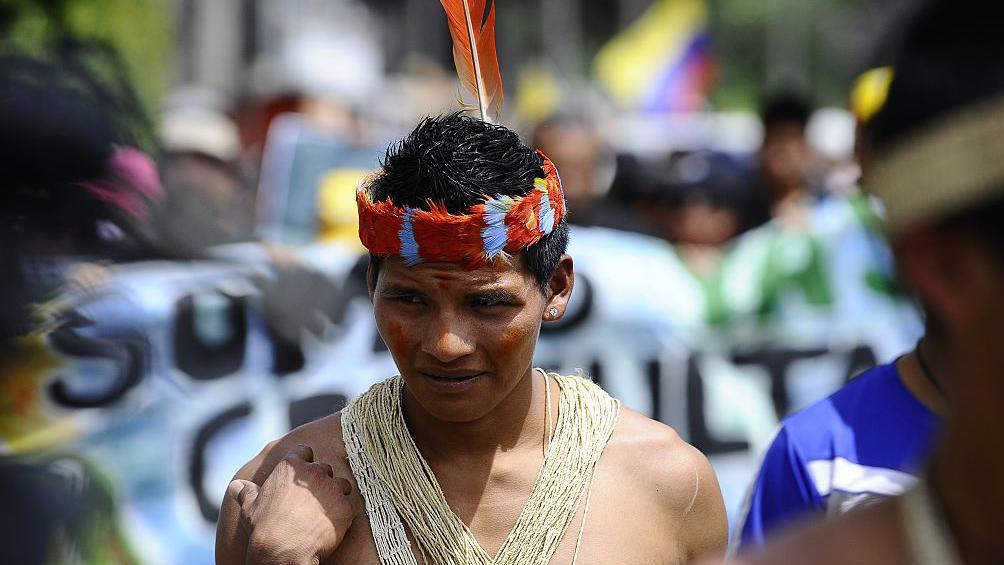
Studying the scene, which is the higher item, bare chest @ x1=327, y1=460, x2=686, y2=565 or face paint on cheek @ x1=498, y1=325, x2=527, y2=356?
face paint on cheek @ x1=498, y1=325, x2=527, y2=356

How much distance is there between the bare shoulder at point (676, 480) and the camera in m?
2.90

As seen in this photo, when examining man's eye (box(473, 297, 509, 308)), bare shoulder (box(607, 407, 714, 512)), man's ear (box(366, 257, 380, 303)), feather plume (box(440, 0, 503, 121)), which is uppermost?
feather plume (box(440, 0, 503, 121))

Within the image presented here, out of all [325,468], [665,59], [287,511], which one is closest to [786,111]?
[325,468]

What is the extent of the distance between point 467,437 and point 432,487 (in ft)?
0.53

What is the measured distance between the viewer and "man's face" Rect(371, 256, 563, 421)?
2654mm

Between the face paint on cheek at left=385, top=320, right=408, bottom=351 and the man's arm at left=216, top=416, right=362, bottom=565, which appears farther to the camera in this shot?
the face paint on cheek at left=385, top=320, right=408, bottom=351

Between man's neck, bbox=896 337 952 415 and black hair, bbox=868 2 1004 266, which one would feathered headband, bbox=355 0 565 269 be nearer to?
man's neck, bbox=896 337 952 415

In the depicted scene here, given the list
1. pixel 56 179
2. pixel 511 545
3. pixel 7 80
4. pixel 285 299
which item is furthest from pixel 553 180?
pixel 285 299

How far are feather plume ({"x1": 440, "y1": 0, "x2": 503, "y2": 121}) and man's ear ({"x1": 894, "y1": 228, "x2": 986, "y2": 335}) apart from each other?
77.8 inches

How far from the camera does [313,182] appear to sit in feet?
25.8

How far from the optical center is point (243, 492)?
8.76 ft

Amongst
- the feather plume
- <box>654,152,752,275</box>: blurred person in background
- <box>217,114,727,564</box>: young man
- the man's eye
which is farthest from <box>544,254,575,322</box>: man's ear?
<box>654,152,752,275</box>: blurred person in background

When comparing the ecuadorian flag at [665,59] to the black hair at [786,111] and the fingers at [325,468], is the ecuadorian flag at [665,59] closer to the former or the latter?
the black hair at [786,111]

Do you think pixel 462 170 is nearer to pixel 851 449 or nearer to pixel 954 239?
pixel 851 449
